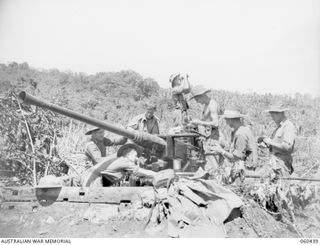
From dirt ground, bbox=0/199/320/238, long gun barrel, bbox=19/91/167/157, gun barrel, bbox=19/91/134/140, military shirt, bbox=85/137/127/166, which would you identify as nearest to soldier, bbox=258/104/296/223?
dirt ground, bbox=0/199/320/238

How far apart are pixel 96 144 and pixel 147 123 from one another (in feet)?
3.58

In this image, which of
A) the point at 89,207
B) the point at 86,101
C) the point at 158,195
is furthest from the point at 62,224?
the point at 86,101

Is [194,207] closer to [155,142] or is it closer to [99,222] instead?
[99,222]

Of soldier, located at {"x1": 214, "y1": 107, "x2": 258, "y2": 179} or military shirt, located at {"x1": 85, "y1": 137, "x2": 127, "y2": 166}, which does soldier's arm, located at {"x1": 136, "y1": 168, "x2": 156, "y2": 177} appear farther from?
soldier, located at {"x1": 214, "y1": 107, "x2": 258, "y2": 179}

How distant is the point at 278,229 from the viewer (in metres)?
6.35

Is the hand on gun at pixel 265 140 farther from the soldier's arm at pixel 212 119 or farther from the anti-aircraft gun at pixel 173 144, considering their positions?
the anti-aircraft gun at pixel 173 144

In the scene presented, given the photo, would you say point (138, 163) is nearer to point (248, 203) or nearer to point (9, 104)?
point (248, 203)

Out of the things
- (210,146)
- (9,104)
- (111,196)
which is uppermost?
(9,104)

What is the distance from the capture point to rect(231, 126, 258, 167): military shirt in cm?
779

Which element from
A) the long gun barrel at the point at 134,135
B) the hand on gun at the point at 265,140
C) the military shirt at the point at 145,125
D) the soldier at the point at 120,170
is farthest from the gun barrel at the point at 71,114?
→ the hand on gun at the point at 265,140

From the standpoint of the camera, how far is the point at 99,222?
21.0ft

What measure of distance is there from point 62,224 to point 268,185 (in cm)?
300

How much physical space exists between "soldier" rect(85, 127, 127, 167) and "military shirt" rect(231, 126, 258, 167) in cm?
201

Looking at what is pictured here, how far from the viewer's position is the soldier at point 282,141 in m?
7.52
